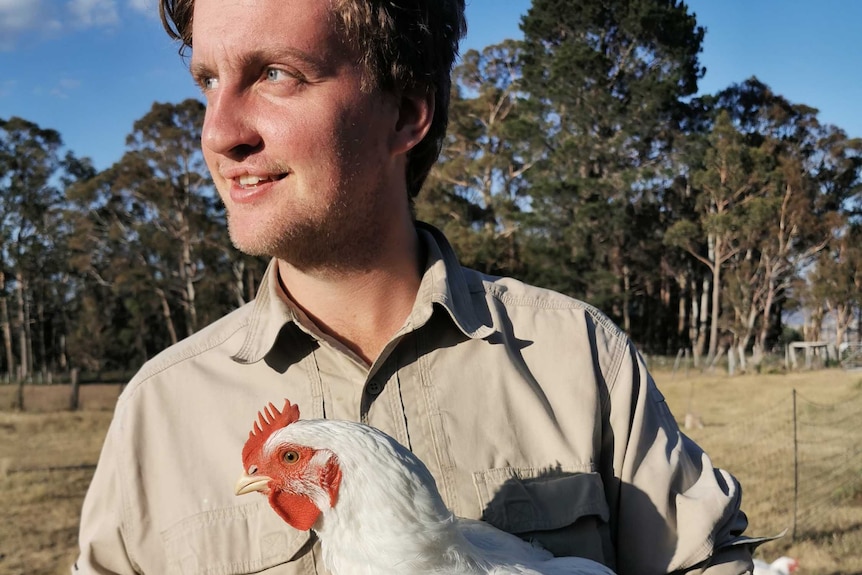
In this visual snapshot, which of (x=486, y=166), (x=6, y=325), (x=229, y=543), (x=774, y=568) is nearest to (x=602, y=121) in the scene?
(x=486, y=166)

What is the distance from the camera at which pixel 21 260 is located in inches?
1302

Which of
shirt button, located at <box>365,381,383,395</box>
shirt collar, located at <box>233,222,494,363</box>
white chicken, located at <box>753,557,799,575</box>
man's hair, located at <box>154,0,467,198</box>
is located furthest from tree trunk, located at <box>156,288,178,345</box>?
shirt button, located at <box>365,381,383,395</box>

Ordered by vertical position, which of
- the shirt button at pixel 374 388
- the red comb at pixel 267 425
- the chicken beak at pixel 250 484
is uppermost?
the shirt button at pixel 374 388

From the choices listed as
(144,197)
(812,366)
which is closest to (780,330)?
(812,366)

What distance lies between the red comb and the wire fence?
230 inches

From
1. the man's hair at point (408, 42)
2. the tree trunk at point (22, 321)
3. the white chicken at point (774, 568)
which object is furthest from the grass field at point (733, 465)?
the tree trunk at point (22, 321)

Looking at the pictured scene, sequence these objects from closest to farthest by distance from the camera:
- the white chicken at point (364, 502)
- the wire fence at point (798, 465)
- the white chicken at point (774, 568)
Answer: the white chicken at point (364, 502) → the white chicken at point (774, 568) → the wire fence at point (798, 465)

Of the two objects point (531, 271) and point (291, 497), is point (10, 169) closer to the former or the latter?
point (531, 271)

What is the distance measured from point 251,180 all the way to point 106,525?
991 mm

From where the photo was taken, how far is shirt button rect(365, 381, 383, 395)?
1978 mm

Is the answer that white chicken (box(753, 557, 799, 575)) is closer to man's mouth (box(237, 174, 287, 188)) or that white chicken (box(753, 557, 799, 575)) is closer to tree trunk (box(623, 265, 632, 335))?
man's mouth (box(237, 174, 287, 188))

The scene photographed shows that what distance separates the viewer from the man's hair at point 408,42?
203 centimetres

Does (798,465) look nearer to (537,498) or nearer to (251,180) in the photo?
(537,498)

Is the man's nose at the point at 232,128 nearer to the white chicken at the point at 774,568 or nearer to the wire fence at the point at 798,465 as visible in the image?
the white chicken at the point at 774,568
